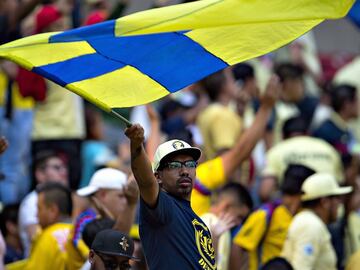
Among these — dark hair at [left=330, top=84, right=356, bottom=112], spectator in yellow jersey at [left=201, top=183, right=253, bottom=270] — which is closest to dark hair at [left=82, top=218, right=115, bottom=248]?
spectator in yellow jersey at [left=201, top=183, right=253, bottom=270]

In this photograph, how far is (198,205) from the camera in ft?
32.3

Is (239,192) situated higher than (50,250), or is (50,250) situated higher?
(239,192)

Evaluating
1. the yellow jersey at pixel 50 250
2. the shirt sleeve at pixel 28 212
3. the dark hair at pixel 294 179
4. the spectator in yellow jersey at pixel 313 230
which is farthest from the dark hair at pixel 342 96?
the yellow jersey at pixel 50 250

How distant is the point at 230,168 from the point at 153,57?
2.52 m

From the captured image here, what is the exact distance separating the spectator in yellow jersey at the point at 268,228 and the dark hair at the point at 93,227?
1.58 metres

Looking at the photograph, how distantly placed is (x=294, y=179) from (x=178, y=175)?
144 inches

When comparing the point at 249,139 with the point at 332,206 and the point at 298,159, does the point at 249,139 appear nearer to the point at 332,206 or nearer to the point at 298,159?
the point at 332,206

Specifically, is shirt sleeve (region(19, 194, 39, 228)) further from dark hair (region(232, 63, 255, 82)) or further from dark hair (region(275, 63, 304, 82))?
dark hair (region(275, 63, 304, 82))

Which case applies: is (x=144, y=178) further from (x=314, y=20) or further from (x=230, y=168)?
(x=230, y=168)

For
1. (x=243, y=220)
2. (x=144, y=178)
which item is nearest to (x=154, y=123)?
(x=243, y=220)

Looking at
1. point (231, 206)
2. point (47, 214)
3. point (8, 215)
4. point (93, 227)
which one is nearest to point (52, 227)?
point (47, 214)

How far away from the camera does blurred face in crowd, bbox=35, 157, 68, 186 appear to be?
11.9 metres

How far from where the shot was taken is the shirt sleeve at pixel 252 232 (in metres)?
10.5

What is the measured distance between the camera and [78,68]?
7543 millimetres
